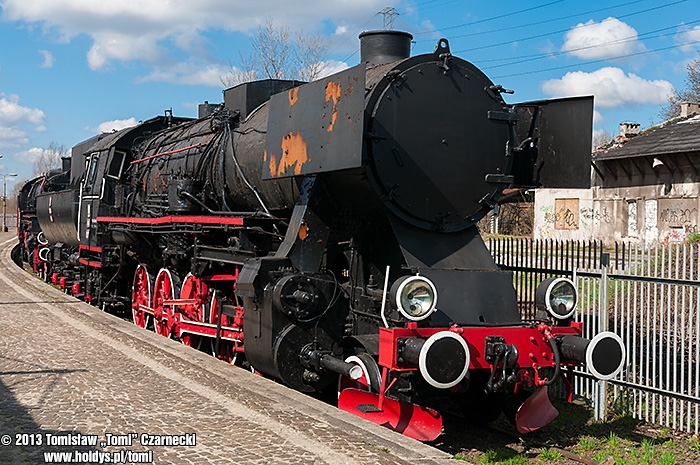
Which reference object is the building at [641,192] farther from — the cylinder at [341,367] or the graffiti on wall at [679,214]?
the cylinder at [341,367]

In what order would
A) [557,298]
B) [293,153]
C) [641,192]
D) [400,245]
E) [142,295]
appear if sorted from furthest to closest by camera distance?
[641,192]
[142,295]
[293,153]
[557,298]
[400,245]

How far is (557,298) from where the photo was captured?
5.83 metres

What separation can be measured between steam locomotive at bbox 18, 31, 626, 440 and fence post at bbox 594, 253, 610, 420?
1.00m

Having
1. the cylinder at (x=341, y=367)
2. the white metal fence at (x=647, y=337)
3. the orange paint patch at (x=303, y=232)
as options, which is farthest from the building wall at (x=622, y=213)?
the cylinder at (x=341, y=367)

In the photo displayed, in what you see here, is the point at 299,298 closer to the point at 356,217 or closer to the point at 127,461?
the point at 356,217

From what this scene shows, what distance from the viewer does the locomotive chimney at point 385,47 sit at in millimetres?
6605

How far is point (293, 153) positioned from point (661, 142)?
800 inches

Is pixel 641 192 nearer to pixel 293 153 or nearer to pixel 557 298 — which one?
pixel 557 298

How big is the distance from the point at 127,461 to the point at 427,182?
133 inches

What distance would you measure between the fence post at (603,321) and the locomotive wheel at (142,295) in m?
6.80

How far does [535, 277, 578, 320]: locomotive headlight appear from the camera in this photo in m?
5.76

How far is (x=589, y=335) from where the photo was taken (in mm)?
7332

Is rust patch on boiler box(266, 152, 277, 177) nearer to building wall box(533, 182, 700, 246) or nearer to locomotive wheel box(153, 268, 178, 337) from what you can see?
locomotive wheel box(153, 268, 178, 337)

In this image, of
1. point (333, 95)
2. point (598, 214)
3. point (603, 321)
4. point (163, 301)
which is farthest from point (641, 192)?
point (333, 95)
